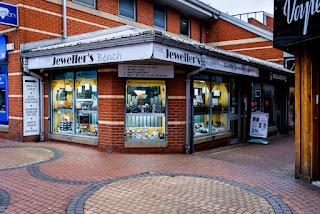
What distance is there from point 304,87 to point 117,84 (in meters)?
4.54

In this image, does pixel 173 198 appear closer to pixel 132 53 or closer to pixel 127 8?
pixel 132 53

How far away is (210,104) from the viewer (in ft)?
31.8

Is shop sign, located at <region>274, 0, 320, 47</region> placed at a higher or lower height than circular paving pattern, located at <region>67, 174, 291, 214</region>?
higher

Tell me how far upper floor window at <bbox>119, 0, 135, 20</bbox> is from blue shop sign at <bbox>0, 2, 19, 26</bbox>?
199 inches

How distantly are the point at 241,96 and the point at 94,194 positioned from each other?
25.6 ft

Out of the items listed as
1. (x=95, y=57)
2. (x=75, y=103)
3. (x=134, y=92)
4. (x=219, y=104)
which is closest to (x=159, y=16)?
(x=219, y=104)

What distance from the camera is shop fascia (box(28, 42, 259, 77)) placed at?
654 centimetres

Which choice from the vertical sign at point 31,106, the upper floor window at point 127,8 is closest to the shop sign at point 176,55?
the vertical sign at point 31,106

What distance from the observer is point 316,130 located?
5.85m

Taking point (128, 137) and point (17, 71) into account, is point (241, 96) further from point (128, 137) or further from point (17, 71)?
point (17, 71)

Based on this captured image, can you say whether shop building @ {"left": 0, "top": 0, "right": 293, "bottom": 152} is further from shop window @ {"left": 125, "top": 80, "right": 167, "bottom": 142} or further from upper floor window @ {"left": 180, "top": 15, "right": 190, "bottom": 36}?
upper floor window @ {"left": 180, "top": 15, "right": 190, "bottom": 36}

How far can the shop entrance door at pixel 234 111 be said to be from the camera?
10.9 metres

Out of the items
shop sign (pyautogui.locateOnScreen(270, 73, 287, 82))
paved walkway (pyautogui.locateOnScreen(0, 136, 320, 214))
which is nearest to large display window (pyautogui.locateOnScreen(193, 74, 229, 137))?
paved walkway (pyautogui.locateOnScreen(0, 136, 320, 214))

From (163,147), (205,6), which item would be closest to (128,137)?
(163,147)
